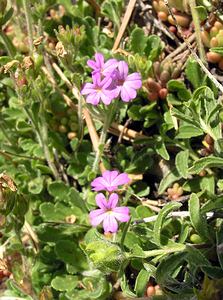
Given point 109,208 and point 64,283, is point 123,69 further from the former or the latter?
point 64,283

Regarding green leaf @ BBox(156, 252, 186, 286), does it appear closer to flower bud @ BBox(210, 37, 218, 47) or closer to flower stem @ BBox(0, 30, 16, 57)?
flower bud @ BBox(210, 37, 218, 47)

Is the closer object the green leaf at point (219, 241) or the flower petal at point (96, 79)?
the green leaf at point (219, 241)

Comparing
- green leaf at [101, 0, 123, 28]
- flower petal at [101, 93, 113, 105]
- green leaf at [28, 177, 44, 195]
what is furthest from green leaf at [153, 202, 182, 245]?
green leaf at [101, 0, 123, 28]

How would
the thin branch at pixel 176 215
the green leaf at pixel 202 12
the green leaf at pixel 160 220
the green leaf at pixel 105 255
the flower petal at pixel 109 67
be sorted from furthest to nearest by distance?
the green leaf at pixel 202 12 < the flower petal at pixel 109 67 < the thin branch at pixel 176 215 < the green leaf at pixel 160 220 < the green leaf at pixel 105 255

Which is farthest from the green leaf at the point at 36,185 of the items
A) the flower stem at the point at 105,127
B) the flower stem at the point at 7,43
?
the flower stem at the point at 7,43

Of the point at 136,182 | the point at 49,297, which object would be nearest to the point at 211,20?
the point at 136,182

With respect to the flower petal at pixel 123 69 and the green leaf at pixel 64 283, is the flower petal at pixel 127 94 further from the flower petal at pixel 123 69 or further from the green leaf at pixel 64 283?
the green leaf at pixel 64 283

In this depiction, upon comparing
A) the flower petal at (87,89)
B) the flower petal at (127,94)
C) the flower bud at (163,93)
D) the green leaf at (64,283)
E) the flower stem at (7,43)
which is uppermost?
the flower stem at (7,43)

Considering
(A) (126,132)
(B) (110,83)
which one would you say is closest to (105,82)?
(B) (110,83)

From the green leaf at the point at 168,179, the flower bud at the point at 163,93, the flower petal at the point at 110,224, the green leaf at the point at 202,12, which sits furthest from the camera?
the flower bud at the point at 163,93
